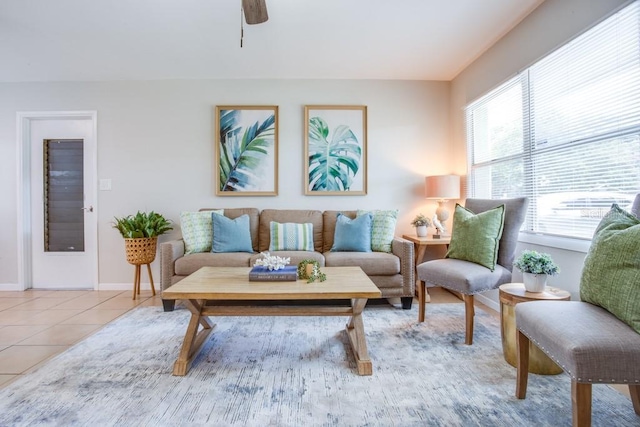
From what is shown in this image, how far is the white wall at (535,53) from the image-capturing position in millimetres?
1971

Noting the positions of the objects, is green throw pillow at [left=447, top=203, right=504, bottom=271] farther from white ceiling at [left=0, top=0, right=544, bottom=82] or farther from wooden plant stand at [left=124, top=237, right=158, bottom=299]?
wooden plant stand at [left=124, top=237, right=158, bottom=299]

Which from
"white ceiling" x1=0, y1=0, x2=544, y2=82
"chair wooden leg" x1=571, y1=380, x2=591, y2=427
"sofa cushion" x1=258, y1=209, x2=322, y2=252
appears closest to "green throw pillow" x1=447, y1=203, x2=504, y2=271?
"chair wooden leg" x1=571, y1=380, x2=591, y2=427

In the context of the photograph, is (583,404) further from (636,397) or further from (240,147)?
(240,147)

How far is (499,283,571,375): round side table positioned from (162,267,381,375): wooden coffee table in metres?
0.76

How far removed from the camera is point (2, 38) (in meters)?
2.75

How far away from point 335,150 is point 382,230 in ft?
3.70

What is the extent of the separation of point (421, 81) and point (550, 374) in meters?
3.16

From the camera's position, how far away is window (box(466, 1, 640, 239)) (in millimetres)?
1726

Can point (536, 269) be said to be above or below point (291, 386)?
above

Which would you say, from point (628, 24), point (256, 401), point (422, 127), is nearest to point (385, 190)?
point (422, 127)

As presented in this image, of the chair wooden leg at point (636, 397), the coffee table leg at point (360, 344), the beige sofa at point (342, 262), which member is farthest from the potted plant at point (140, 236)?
the chair wooden leg at point (636, 397)

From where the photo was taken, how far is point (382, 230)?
10.4ft

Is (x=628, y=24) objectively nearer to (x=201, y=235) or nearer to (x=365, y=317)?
(x=365, y=317)

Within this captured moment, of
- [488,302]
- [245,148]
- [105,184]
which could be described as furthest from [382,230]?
[105,184]
